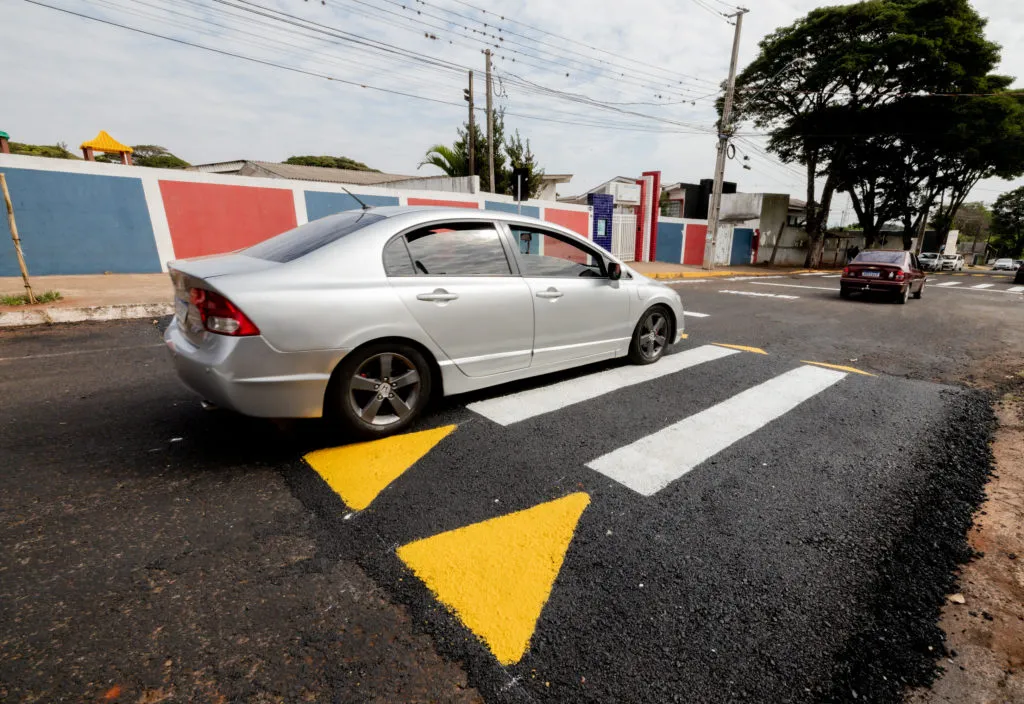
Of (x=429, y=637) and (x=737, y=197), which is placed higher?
(x=737, y=197)

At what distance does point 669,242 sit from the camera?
81.4ft

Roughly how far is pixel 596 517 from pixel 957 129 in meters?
34.9

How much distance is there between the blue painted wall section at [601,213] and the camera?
20.9m

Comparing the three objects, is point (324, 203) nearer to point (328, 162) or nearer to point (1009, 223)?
point (328, 162)

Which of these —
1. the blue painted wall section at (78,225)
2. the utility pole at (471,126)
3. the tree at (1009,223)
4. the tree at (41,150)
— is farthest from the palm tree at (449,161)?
the tree at (1009,223)

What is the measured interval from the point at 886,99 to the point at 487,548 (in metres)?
34.3

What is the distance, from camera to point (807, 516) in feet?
7.92

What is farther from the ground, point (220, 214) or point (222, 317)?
point (220, 214)

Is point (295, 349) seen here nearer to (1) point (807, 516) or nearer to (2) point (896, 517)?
(1) point (807, 516)

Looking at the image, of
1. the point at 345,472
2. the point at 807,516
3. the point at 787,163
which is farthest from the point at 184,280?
the point at 787,163

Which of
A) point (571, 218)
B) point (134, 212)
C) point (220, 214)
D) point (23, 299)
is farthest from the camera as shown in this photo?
point (571, 218)

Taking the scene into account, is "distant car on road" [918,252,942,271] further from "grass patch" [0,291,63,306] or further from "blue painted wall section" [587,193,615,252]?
"grass patch" [0,291,63,306]

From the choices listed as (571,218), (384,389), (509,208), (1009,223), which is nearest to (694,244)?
(571,218)

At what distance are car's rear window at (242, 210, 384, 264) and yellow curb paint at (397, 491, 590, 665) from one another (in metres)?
2.00
